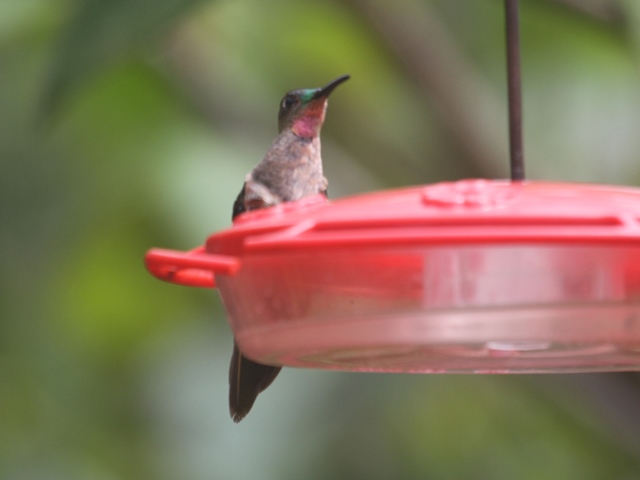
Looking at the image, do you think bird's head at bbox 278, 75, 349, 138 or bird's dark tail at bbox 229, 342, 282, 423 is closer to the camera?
bird's dark tail at bbox 229, 342, 282, 423

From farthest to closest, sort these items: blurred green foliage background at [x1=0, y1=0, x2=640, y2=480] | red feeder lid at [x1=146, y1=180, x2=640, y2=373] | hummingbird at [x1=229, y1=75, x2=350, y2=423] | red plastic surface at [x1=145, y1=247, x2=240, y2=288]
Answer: blurred green foliage background at [x1=0, y1=0, x2=640, y2=480] < hummingbird at [x1=229, y1=75, x2=350, y2=423] < red plastic surface at [x1=145, y1=247, x2=240, y2=288] < red feeder lid at [x1=146, y1=180, x2=640, y2=373]

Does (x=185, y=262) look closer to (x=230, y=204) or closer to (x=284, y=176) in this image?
(x=284, y=176)

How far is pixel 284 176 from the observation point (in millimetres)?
2922

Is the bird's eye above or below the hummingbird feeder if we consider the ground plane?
above

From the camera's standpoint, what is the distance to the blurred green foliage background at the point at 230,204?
14.2 ft

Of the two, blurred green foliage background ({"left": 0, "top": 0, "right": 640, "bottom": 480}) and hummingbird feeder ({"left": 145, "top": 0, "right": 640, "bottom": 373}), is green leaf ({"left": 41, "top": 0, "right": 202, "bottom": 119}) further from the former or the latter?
blurred green foliage background ({"left": 0, "top": 0, "right": 640, "bottom": 480})

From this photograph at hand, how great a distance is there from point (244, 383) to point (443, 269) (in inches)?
46.8

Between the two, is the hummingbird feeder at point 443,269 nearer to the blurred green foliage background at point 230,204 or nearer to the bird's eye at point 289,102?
the bird's eye at point 289,102

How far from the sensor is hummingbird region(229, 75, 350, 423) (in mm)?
2559

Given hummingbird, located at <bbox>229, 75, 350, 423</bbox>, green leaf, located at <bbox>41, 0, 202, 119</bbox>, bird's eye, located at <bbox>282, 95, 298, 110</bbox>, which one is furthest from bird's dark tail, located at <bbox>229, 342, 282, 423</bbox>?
bird's eye, located at <bbox>282, 95, 298, 110</bbox>

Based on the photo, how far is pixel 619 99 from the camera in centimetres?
485

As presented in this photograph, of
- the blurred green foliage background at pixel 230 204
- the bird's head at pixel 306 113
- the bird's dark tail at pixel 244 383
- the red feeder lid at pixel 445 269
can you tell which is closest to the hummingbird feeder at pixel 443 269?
the red feeder lid at pixel 445 269

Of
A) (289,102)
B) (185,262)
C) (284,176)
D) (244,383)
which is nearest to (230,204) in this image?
(289,102)

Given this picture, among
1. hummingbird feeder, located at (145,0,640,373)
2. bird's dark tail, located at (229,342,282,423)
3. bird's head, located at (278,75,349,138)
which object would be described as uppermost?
bird's head, located at (278,75,349,138)
